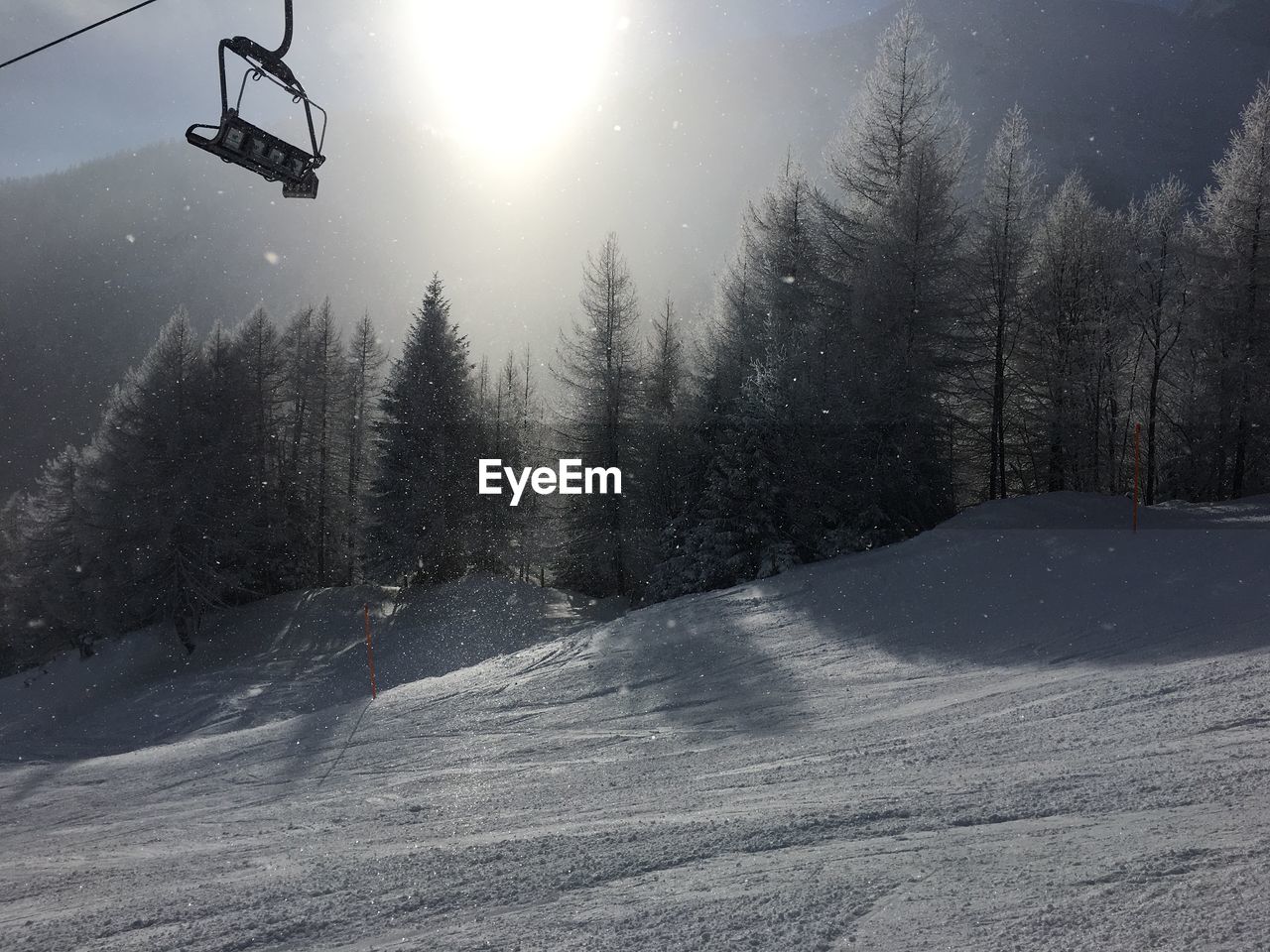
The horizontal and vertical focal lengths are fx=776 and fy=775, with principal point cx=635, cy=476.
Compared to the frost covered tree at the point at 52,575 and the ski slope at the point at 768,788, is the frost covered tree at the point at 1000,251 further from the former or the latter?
the frost covered tree at the point at 52,575

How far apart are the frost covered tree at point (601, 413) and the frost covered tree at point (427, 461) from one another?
360 centimetres

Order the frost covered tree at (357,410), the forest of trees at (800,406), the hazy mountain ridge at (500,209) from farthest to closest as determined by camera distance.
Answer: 1. the hazy mountain ridge at (500,209)
2. the frost covered tree at (357,410)
3. the forest of trees at (800,406)

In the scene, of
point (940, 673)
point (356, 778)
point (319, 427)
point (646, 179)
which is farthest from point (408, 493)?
point (646, 179)

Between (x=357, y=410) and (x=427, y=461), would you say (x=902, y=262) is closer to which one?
(x=427, y=461)

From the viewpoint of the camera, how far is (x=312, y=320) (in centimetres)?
3612

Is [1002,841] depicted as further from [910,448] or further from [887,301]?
[887,301]

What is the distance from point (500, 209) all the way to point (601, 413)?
15788 cm

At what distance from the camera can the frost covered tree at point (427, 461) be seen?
84.3ft

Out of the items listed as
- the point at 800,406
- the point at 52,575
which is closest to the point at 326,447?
the point at 52,575

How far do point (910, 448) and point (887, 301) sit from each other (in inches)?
171

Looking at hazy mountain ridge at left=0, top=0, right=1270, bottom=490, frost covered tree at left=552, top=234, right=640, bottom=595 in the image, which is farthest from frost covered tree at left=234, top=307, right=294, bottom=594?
hazy mountain ridge at left=0, top=0, right=1270, bottom=490

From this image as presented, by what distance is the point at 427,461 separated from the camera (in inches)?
1035

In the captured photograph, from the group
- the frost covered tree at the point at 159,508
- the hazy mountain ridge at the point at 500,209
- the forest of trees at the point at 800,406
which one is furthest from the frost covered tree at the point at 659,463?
the hazy mountain ridge at the point at 500,209

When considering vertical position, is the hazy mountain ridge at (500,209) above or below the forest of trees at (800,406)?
above
